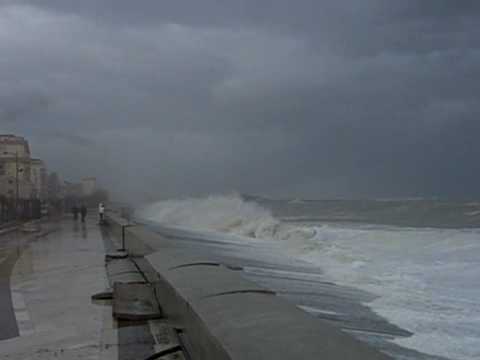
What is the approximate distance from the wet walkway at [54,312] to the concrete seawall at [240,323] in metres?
0.85

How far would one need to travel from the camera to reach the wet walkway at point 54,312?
5.70 meters

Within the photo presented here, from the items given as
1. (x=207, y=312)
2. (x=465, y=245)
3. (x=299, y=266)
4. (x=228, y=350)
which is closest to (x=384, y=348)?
(x=207, y=312)

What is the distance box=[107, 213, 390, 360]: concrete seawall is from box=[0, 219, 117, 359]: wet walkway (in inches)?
33.5

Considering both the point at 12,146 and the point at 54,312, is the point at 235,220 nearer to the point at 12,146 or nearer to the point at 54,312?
the point at 54,312

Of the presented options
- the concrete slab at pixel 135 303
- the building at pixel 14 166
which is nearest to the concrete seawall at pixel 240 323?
the concrete slab at pixel 135 303

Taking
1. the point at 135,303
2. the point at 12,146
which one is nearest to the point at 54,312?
the point at 135,303

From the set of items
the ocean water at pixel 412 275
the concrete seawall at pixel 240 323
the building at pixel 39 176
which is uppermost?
the building at pixel 39 176

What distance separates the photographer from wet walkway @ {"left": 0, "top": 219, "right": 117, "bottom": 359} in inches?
224

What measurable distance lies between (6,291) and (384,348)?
5.84 meters

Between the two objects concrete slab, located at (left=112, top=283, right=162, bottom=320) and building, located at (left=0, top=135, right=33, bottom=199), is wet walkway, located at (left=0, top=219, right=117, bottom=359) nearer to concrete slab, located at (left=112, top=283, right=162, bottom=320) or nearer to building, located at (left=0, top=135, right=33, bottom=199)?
concrete slab, located at (left=112, top=283, right=162, bottom=320)

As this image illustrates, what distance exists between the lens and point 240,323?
3.82 metres

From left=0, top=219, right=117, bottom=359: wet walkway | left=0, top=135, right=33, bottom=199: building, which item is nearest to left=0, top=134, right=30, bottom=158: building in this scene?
left=0, top=135, right=33, bottom=199: building

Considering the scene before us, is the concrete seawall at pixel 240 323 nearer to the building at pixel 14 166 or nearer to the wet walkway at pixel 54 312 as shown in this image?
the wet walkway at pixel 54 312

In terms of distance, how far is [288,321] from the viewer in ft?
12.4
